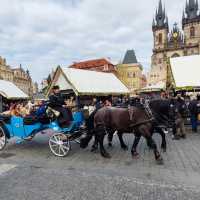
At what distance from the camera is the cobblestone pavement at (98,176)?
11.8ft

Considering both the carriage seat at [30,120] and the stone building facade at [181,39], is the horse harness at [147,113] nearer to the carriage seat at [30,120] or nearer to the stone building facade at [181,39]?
the carriage seat at [30,120]

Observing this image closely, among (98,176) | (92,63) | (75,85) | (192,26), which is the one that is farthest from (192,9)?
(98,176)

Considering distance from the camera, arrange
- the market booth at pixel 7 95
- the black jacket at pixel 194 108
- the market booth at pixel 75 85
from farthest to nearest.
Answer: the market booth at pixel 7 95
the market booth at pixel 75 85
the black jacket at pixel 194 108

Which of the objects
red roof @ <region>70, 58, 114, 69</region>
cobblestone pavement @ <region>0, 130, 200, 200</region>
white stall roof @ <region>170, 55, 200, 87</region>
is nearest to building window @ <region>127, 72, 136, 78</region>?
red roof @ <region>70, 58, 114, 69</region>

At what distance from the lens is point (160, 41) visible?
8656cm

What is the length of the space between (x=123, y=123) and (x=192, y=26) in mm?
86434

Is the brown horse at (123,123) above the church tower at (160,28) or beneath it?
beneath

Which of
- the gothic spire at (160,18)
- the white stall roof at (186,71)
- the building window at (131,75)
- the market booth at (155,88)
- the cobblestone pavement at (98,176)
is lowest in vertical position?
the cobblestone pavement at (98,176)

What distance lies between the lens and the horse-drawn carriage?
6.00m

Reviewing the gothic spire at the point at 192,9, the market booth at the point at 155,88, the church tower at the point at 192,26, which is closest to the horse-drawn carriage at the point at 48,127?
the market booth at the point at 155,88

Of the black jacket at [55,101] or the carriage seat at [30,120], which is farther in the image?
the carriage seat at [30,120]

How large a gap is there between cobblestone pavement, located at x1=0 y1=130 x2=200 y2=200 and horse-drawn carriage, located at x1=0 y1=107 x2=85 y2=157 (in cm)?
35

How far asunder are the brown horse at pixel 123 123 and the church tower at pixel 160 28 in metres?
83.8

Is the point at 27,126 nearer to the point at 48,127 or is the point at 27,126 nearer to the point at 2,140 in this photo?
the point at 48,127
